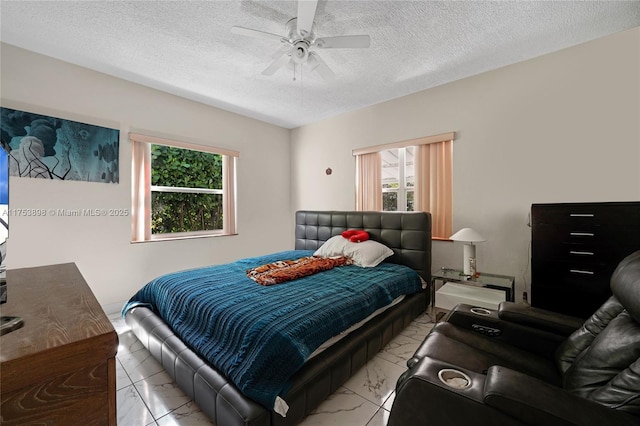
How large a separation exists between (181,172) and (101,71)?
1.38 m

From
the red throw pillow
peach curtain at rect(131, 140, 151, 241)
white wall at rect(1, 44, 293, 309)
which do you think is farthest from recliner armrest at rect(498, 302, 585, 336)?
peach curtain at rect(131, 140, 151, 241)

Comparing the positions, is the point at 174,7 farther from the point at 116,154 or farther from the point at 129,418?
the point at 129,418

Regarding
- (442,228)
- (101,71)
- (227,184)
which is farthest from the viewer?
(227,184)

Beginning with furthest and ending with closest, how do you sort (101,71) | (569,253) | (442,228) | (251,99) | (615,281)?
(251,99)
(442,228)
(101,71)
(569,253)
(615,281)

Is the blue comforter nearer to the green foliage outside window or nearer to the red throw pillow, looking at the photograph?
the red throw pillow

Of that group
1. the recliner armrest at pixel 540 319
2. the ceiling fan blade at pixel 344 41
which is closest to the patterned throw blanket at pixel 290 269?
the recliner armrest at pixel 540 319

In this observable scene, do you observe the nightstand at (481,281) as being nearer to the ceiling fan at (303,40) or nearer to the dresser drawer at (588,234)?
the dresser drawer at (588,234)

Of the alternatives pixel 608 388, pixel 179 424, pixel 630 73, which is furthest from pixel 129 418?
pixel 630 73

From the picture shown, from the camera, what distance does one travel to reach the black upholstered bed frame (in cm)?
135

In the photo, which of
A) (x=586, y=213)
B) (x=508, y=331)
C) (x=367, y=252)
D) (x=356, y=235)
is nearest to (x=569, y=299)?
(x=586, y=213)

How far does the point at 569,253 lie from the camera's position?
220 centimetres

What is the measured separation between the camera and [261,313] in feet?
5.38

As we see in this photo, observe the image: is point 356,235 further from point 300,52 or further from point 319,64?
point 300,52

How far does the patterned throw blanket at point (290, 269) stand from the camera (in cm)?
231
